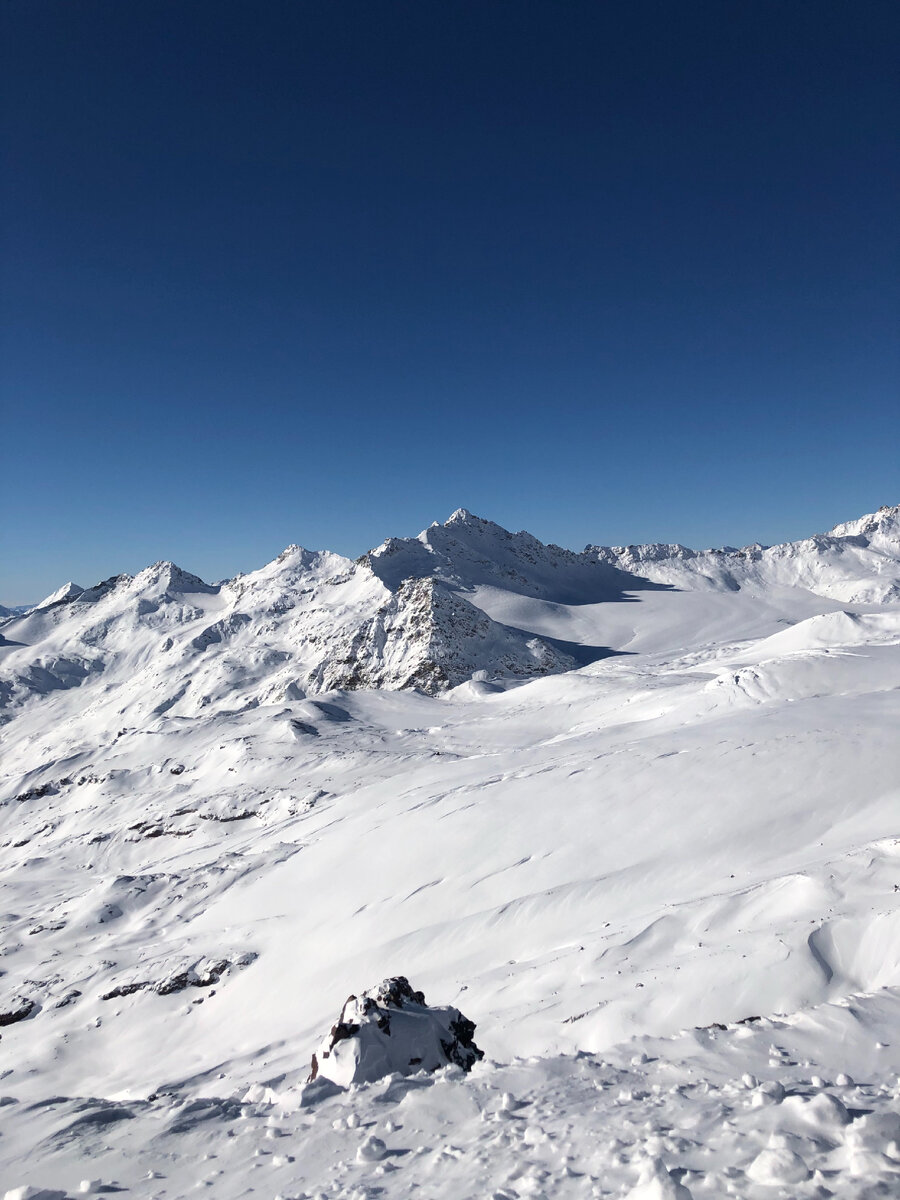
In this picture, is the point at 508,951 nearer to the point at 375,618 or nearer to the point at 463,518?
the point at 375,618

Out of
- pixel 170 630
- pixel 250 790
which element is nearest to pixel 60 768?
pixel 250 790

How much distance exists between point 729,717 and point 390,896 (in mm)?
16607

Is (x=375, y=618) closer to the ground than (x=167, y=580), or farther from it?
closer to the ground

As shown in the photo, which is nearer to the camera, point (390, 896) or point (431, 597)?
point (390, 896)

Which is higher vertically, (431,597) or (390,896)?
(431,597)

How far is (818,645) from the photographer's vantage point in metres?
46.1

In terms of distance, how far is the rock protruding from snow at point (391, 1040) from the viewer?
27.0 ft

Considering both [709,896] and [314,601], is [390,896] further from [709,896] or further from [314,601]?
[314,601]

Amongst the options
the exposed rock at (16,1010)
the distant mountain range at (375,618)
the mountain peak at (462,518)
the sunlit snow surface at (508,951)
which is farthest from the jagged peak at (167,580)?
the exposed rock at (16,1010)

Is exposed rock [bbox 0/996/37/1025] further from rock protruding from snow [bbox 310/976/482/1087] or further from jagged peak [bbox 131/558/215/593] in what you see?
jagged peak [bbox 131/558/215/593]

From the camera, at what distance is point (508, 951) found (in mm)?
14094

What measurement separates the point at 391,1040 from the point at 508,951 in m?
6.24

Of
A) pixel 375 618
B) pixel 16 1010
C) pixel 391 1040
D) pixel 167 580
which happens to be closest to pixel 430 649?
pixel 375 618

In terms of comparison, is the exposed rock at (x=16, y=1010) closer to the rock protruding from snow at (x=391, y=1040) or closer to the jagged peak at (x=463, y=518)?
the rock protruding from snow at (x=391, y=1040)
